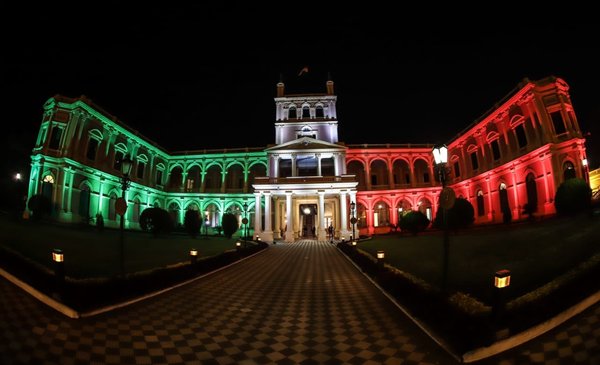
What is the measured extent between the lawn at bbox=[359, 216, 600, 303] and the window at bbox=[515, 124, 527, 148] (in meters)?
14.2

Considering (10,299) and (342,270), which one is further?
(342,270)

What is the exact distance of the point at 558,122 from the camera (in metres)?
22.0

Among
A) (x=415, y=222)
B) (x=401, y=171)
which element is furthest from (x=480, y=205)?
(x=415, y=222)

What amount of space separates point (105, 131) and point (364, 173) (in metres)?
32.6

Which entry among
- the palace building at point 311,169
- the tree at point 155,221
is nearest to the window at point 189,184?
the palace building at point 311,169

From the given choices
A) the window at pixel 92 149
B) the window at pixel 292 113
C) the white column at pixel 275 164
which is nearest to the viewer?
the window at pixel 92 149

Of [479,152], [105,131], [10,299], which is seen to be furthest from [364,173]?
[10,299]

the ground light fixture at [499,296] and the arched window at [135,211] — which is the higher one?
the arched window at [135,211]

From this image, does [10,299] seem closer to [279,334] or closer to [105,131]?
[279,334]

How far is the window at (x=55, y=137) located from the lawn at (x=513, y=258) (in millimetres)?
30576

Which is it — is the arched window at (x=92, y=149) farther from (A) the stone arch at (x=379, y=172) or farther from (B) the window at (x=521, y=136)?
(B) the window at (x=521, y=136)

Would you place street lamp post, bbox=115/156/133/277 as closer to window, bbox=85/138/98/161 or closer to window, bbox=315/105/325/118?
window, bbox=85/138/98/161

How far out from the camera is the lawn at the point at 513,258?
7255mm

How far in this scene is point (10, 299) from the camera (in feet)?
18.7
